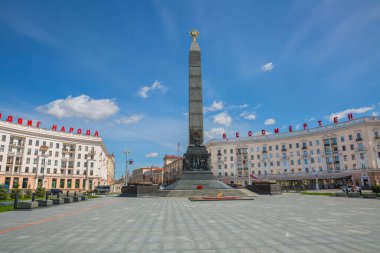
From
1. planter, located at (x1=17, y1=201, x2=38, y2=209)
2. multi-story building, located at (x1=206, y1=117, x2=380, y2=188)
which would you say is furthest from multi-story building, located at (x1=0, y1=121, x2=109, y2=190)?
planter, located at (x1=17, y1=201, x2=38, y2=209)

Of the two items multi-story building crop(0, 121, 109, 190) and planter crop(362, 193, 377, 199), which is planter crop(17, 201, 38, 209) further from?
multi-story building crop(0, 121, 109, 190)

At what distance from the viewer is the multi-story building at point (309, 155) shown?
56.1 m

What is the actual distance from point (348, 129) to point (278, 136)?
17986 mm

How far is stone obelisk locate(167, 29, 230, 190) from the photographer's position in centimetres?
2816

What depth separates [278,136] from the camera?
239ft

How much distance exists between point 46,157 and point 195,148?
45.6m

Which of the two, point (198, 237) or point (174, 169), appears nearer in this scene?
point (198, 237)

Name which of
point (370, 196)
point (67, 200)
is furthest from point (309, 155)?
point (67, 200)

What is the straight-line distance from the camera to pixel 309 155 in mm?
66250

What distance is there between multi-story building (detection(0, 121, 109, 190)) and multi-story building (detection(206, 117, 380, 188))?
38.0 meters

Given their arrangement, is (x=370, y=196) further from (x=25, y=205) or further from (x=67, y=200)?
(x=25, y=205)

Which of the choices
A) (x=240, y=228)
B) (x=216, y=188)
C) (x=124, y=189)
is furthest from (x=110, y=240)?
(x=124, y=189)

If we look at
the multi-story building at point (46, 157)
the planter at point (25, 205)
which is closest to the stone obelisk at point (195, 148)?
the planter at point (25, 205)

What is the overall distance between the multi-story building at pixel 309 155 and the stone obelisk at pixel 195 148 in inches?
1069
